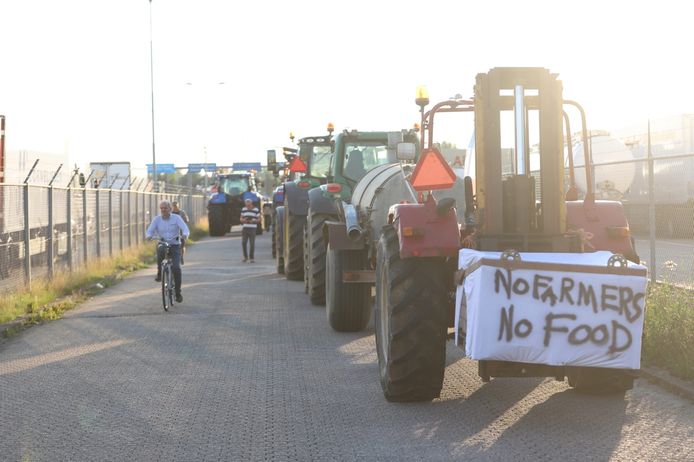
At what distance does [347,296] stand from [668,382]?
451cm

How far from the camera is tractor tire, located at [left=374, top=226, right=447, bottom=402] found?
24.1 feet

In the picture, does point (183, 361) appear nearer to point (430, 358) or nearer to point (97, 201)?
point (430, 358)


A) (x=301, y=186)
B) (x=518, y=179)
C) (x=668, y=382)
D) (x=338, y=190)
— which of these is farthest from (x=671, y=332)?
(x=301, y=186)

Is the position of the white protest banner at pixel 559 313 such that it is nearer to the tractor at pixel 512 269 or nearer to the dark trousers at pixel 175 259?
Result: the tractor at pixel 512 269

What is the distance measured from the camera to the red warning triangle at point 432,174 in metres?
7.62

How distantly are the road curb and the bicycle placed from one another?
806 cm

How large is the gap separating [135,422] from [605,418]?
3400mm

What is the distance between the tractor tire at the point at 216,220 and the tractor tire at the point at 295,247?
79.9ft

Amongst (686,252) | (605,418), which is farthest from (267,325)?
(605,418)

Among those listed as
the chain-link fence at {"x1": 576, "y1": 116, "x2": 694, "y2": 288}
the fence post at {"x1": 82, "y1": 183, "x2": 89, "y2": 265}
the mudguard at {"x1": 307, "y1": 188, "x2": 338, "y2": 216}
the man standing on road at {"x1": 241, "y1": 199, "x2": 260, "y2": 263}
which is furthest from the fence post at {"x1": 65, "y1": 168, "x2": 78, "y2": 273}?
the chain-link fence at {"x1": 576, "y1": 116, "x2": 694, "y2": 288}

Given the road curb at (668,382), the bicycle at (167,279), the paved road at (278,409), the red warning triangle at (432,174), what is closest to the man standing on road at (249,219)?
the bicycle at (167,279)

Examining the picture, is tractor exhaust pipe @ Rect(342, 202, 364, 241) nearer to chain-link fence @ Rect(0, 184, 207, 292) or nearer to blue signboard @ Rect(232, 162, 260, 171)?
chain-link fence @ Rect(0, 184, 207, 292)

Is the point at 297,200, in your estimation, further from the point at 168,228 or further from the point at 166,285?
the point at 166,285

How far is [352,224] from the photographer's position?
12.0 metres
